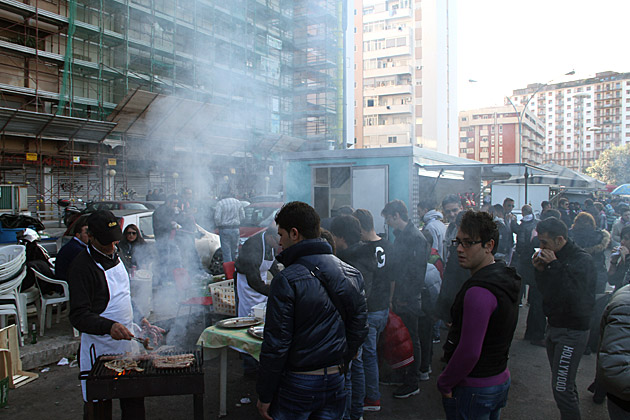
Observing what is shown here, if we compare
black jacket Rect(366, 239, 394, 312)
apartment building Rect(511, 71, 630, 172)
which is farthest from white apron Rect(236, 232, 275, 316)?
apartment building Rect(511, 71, 630, 172)

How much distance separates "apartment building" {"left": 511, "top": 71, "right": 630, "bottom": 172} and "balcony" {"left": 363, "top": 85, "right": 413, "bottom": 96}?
60831 millimetres

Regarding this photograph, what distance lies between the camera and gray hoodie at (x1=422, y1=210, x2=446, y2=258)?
541 cm

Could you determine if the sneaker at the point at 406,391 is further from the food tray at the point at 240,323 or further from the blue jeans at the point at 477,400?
the blue jeans at the point at 477,400

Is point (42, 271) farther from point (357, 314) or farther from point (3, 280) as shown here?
point (357, 314)

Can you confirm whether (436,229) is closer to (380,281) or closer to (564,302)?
(380,281)

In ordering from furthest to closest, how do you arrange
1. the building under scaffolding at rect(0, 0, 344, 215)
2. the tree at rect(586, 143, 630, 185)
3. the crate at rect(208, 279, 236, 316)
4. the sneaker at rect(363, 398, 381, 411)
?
the tree at rect(586, 143, 630, 185)
the building under scaffolding at rect(0, 0, 344, 215)
the crate at rect(208, 279, 236, 316)
the sneaker at rect(363, 398, 381, 411)

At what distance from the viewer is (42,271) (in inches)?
195

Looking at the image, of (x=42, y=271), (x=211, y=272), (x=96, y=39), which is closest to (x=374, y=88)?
(x=96, y=39)

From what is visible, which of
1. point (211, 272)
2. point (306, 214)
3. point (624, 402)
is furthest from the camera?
point (211, 272)

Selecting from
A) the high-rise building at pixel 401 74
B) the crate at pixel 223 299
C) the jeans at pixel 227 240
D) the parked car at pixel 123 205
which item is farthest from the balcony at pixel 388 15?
the crate at pixel 223 299

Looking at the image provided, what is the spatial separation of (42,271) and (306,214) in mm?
4314

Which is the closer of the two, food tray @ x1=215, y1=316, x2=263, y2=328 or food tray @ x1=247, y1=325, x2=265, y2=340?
food tray @ x1=247, y1=325, x2=265, y2=340

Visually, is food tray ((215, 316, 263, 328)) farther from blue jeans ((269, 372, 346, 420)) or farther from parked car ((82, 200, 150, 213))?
parked car ((82, 200, 150, 213))

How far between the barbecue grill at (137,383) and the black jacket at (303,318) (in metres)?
0.70
